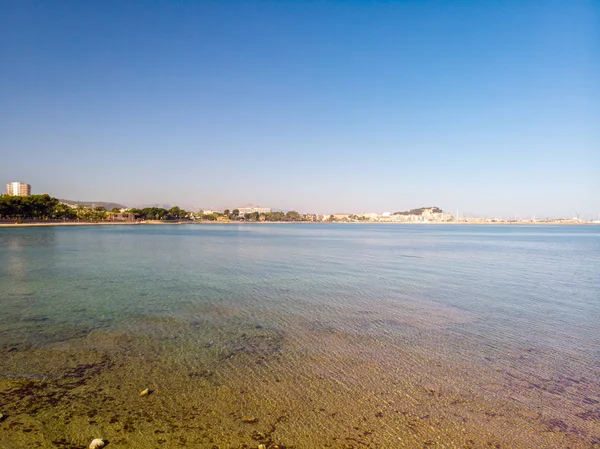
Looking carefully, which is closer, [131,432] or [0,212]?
[131,432]

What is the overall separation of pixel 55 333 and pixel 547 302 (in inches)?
640

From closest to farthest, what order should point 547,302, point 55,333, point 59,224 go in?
1. point 55,333
2. point 547,302
3. point 59,224

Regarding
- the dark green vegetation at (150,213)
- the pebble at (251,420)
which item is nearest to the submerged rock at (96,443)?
the pebble at (251,420)

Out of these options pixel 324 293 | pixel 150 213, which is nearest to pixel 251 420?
pixel 324 293

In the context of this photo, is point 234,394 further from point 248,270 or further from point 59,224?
point 59,224

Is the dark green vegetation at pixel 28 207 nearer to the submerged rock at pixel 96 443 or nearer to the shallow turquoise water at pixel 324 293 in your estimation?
the shallow turquoise water at pixel 324 293

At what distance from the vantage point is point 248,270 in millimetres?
22922

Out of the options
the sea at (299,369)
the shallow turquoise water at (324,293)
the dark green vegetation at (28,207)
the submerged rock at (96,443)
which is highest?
the dark green vegetation at (28,207)

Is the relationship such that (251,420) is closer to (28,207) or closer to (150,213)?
(28,207)

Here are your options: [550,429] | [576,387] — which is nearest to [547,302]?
[576,387]

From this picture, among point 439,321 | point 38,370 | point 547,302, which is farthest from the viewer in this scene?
point 547,302

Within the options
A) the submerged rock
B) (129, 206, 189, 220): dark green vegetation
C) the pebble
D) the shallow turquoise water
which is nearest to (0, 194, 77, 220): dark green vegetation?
(129, 206, 189, 220): dark green vegetation

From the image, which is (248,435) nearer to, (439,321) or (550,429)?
(550,429)

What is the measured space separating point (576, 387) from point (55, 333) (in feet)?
37.9
